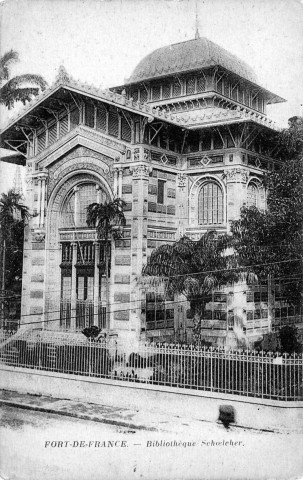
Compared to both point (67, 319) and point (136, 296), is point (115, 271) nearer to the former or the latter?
point (136, 296)

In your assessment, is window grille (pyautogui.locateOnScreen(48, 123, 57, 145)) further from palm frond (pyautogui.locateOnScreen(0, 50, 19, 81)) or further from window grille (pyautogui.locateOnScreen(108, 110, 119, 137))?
palm frond (pyautogui.locateOnScreen(0, 50, 19, 81))

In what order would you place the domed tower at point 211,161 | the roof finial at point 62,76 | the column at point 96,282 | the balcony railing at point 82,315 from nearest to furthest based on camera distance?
the roof finial at point 62,76
the domed tower at point 211,161
the balcony railing at point 82,315
the column at point 96,282

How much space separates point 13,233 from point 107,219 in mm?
5208

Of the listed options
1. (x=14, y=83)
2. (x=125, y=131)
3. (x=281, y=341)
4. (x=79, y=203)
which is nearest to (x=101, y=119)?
(x=125, y=131)

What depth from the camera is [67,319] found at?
24641 mm

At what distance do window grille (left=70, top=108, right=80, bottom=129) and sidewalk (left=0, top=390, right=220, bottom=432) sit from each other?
11623mm

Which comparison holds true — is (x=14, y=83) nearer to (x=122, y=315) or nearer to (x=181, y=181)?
(x=181, y=181)

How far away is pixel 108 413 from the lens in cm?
1708

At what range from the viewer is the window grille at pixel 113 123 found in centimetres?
2395

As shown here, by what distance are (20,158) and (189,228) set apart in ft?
30.1

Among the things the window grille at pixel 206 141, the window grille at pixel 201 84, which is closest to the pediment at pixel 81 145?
the window grille at pixel 206 141

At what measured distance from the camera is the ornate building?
2305 cm

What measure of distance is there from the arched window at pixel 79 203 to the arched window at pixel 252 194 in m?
6.16

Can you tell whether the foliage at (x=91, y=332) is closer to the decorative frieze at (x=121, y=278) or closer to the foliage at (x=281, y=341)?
the decorative frieze at (x=121, y=278)
